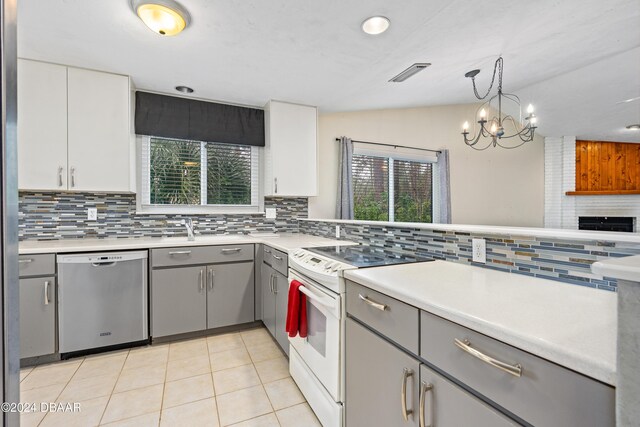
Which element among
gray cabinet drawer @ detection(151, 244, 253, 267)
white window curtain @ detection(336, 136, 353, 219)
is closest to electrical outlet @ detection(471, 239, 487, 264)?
gray cabinet drawer @ detection(151, 244, 253, 267)

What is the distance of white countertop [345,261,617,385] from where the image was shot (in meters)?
0.63

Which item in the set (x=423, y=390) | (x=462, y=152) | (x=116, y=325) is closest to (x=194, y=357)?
(x=116, y=325)

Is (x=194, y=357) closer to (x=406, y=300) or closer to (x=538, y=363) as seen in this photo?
(x=406, y=300)

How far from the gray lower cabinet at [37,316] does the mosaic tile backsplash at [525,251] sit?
8.33ft

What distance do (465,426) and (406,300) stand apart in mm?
382

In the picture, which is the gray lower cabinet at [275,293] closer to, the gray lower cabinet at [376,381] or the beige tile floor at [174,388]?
the beige tile floor at [174,388]

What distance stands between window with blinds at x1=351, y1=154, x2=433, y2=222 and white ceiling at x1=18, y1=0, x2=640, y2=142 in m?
0.90

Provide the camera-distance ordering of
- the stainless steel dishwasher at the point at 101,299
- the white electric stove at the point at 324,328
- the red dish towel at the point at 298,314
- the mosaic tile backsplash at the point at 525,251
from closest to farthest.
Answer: the mosaic tile backsplash at the point at 525,251, the white electric stove at the point at 324,328, the red dish towel at the point at 298,314, the stainless steel dishwasher at the point at 101,299

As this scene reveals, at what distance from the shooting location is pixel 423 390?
0.94m

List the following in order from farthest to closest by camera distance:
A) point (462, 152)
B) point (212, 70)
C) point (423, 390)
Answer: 1. point (462, 152)
2. point (212, 70)
3. point (423, 390)

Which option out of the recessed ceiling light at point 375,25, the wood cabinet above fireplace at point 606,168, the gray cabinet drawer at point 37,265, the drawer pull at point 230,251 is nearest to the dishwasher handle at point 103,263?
the gray cabinet drawer at point 37,265

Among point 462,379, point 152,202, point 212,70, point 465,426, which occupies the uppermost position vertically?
point 212,70

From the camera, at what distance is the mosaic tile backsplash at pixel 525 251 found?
1.06 metres

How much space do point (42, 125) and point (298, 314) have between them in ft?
8.45
